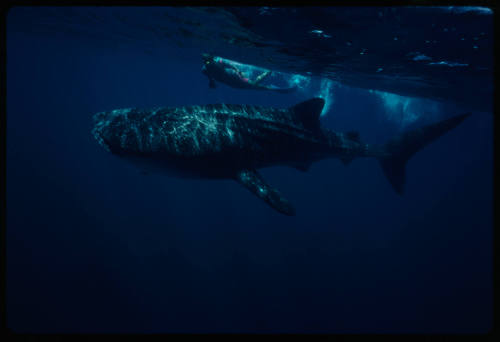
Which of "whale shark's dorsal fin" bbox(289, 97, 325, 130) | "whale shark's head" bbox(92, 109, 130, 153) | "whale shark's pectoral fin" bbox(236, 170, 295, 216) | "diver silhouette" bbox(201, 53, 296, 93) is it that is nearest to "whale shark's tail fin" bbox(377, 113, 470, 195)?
"whale shark's dorsal fin" bbox(289, 97, 325, 130)

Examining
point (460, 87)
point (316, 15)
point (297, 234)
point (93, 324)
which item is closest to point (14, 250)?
point (93, 324)

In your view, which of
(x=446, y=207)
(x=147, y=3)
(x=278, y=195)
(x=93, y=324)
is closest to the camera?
(x=147, y=3)

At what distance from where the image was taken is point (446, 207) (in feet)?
161

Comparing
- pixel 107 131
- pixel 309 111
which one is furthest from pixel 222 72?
pixel 107 131

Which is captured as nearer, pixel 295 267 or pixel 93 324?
pixel 93 324

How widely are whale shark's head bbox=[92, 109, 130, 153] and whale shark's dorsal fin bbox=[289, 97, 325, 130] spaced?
5118mm

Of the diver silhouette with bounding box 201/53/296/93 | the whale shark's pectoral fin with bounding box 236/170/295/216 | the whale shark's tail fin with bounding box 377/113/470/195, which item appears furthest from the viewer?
the diver silhouette with bounding box 201/53/296/93

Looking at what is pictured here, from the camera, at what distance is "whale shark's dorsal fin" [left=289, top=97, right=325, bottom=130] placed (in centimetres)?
895

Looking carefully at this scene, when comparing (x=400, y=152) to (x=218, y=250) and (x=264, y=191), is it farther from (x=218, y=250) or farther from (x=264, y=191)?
(x=218, y=250)

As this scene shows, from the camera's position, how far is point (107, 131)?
7.05 m

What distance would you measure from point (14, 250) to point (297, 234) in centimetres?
2669

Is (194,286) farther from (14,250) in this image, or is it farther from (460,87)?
(460,87)

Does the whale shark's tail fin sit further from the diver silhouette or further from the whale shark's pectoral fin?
Answer: the diver silhouette

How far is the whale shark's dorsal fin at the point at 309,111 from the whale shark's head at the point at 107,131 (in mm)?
5118
